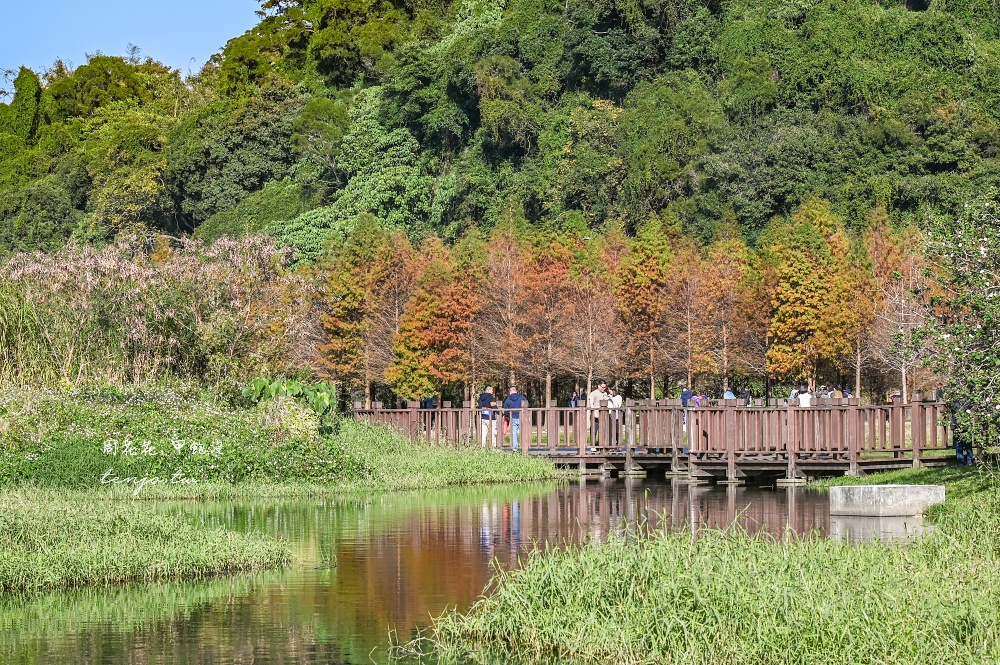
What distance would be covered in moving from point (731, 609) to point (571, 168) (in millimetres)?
62806

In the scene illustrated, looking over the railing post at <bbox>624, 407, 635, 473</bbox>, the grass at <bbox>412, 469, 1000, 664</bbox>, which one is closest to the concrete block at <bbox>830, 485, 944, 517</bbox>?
the grass at <bbox>412, 469, 1000, 664</bbox>

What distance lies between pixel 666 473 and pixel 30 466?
14952mm

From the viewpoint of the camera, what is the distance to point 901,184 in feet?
206

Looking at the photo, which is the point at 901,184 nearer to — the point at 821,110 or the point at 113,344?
the point at 821,110

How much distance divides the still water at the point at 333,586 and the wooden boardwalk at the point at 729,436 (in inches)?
181

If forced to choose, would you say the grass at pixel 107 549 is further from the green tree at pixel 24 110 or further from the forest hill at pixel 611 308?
the green tree at pixel 24 110

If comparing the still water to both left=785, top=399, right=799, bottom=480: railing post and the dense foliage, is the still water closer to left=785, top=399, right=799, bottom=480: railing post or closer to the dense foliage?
left=785, top=399, right=799, bottom=480: railing post

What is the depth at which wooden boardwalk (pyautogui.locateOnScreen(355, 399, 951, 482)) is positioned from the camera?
29.3m

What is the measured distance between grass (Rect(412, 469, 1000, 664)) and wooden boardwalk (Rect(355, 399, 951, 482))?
56.2 ft

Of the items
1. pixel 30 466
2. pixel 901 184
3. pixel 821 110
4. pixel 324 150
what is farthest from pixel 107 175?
pixel 30 466

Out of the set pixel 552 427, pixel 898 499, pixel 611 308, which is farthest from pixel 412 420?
pixel 898 499

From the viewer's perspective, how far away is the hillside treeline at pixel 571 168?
53.4 m

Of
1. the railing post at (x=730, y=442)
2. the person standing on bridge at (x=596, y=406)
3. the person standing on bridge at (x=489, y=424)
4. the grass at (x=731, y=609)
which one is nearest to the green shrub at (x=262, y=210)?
the person standing on bridge at (x=596, y=406)

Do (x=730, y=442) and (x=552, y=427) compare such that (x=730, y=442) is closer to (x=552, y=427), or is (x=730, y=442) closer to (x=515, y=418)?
(x=552, y=427)
